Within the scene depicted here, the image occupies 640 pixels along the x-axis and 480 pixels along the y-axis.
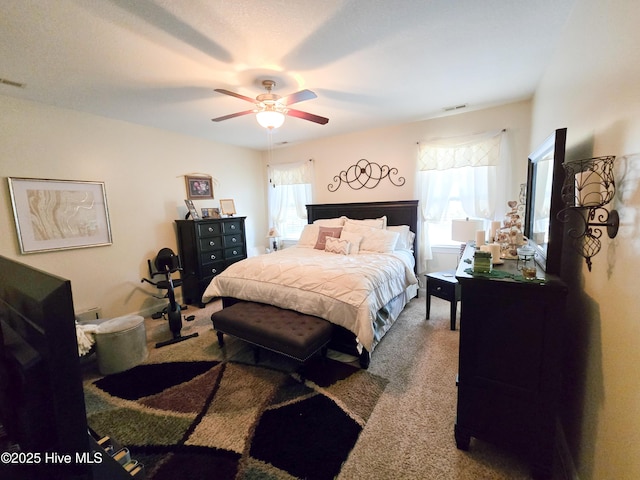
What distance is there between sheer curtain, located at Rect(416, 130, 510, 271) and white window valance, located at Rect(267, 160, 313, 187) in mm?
1962

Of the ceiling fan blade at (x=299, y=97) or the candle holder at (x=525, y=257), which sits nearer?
the candle holder at (x=525, y=257)

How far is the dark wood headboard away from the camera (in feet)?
12.8

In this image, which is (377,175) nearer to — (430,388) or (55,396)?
(430,388)

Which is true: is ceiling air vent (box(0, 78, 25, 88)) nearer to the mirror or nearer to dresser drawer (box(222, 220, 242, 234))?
dresser drawer (box(222, 220, 242, 234))

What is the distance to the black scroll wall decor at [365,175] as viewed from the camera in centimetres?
414

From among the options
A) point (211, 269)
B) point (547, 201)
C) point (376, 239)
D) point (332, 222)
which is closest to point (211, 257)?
point (211, 269)

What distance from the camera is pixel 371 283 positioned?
2.34 m

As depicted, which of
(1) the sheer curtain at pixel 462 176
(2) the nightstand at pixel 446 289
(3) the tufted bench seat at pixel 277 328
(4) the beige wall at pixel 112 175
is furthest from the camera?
(1) the sheer curtain at pixel 462 176

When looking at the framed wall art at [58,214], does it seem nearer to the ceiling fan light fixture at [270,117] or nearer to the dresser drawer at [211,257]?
the dresser drawer at [211,257]

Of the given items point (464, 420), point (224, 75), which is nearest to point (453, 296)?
point (464, 420)

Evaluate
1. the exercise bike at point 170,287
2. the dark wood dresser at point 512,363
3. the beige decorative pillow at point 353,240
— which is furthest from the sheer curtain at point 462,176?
the exercise bike at point 170,287

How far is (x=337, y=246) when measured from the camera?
3.47m

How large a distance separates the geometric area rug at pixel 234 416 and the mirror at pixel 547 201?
143 centimetres

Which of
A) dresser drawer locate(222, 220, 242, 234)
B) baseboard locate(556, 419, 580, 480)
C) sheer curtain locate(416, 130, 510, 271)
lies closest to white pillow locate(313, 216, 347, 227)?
sheer curtain locate(416, 130, 510, 271)
